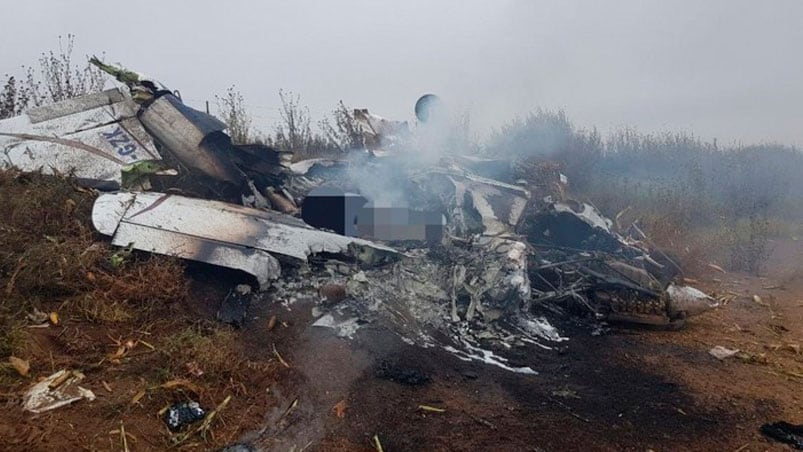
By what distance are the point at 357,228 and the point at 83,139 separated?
408 centimetres

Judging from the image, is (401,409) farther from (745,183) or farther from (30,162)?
(745,183)

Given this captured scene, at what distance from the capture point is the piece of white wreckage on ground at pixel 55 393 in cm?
338

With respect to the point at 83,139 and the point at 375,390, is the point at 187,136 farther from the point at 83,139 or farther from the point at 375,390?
the point at 375,390

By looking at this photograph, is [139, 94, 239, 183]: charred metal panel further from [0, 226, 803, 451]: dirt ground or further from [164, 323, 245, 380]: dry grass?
[164, 323, 245, 380]: dry grass

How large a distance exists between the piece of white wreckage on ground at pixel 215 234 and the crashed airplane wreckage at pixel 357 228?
0.02 meters

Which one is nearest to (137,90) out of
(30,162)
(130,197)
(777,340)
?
(30,162)

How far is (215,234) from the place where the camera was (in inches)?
221

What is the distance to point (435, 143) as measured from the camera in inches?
379

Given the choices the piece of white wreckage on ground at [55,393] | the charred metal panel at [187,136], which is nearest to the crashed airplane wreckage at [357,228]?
the charred metal panel at [187,136]

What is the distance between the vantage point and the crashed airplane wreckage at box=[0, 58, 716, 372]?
5.53 m

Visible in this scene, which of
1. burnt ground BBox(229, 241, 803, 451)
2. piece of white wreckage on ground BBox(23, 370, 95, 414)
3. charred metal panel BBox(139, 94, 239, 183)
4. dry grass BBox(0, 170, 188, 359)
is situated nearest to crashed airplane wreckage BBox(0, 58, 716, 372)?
charred metal panel BBox(139, 94, 239, 183)

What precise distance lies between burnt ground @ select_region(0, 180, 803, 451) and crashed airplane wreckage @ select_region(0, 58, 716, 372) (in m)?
0.45

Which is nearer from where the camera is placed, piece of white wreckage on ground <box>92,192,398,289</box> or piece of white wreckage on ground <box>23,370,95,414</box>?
piece of white wreckage on ground <box>23,370,95,414</box>

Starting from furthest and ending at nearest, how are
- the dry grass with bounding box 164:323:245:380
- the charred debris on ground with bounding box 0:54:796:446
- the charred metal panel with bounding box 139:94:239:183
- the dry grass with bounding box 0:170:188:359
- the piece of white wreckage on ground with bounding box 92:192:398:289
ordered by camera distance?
the charred metal panel with bounding box 139:94:239:183, the piece of white wreckage on ground with bounding box 92:192:398:289, the charred debris on ground with bounding box 0:54:796:446, the dry grass with bounding box 0:170:188:359, the dry grass with bounding box 164:323:245:380
